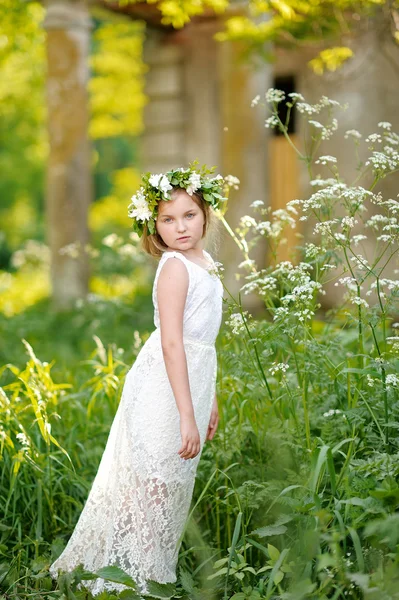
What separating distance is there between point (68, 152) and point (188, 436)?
5.79m

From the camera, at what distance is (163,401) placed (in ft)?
9.14

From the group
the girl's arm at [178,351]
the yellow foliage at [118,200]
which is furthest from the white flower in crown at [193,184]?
the yellow foliage at [118,200]

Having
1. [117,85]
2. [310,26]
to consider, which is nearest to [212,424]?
[310,26]

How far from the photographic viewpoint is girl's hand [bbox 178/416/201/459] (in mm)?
2627

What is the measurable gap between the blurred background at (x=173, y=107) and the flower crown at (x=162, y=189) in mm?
392

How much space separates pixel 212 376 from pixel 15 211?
20.2 metres

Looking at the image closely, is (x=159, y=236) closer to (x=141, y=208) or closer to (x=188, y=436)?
(x=141, y=208)

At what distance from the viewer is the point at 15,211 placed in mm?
22188

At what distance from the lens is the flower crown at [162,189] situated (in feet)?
9.04

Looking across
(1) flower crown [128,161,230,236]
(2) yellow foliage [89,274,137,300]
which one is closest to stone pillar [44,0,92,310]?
(2) yellow foliage [89,274,137,300]

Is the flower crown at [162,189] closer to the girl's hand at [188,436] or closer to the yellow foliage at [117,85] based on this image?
the girl's hand at [188,436]

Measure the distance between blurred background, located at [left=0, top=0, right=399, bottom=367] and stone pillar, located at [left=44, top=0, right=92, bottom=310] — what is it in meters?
0.01

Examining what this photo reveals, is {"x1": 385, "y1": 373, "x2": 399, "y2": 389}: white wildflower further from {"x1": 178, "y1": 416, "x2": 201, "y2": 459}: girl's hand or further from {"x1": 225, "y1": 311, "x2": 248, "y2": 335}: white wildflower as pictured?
{"x1": 178, "y1": 416, "x2": 201, "y2": 459}: girl's hand

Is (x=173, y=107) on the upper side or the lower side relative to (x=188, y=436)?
upper
